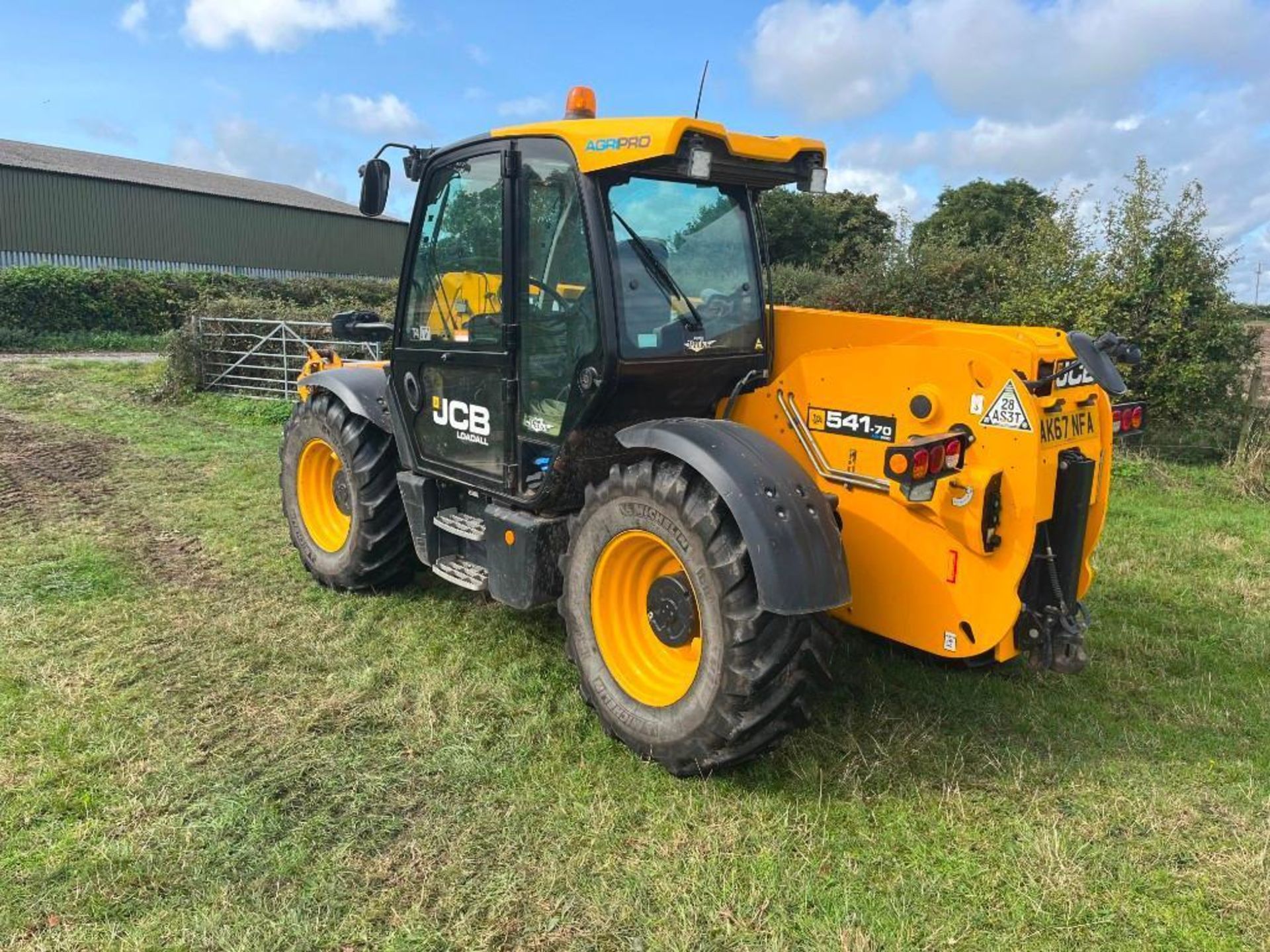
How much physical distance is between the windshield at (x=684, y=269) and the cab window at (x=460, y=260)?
66cm

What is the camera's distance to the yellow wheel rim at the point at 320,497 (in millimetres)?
5520

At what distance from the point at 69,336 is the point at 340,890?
24.3m

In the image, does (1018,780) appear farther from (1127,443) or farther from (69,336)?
(69,336)

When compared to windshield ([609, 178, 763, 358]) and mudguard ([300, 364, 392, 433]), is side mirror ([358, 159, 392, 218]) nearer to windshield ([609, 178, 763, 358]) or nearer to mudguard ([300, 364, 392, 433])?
mudguard ([300, 364, 392, 433])

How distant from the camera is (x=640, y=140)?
10.8ft

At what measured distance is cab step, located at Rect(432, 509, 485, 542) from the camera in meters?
4.34

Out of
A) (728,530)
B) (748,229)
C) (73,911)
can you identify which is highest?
(748,229)

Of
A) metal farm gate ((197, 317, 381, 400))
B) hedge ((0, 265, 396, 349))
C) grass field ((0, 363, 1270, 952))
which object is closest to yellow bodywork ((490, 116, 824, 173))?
grass field ((0, 363, 1270, 952))

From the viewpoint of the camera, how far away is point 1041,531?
10.5ft

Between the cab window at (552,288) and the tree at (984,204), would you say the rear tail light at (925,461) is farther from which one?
the tree at (984,204)

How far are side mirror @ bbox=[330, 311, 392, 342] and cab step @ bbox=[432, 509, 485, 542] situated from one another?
1122 millimetres

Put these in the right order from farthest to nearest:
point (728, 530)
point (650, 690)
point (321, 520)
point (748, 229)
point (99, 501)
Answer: point (99, 501) → point (321, 520) → point (748, 229) → point (650, 690) → point (728, 530)

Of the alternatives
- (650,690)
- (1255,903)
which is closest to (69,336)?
(650,690)

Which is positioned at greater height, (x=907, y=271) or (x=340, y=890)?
(x=907, y=271)
